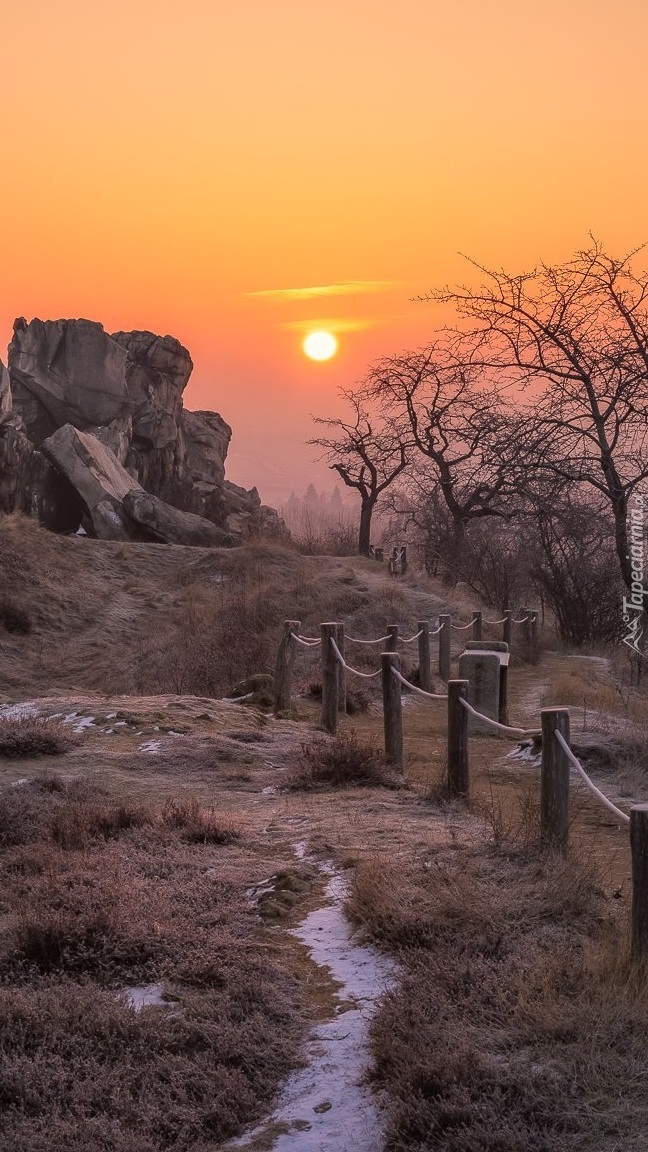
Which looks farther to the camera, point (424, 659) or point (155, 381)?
point (155, 381)

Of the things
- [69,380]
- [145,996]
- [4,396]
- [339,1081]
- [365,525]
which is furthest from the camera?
[69,380]

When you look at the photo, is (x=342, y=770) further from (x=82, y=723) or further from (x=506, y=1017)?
(x=506, y=1017)

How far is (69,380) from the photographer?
43656 mm

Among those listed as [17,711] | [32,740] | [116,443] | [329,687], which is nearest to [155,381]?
[116,443]

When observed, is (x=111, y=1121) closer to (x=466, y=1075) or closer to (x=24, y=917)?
(x=466, y=1075)

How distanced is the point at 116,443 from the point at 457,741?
34532 millimetres

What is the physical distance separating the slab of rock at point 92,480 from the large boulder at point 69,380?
327 inches

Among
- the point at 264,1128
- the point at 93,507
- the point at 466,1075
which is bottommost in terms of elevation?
the point at 264,1128

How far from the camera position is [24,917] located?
17.0 feet

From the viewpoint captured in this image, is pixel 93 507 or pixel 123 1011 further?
pixel 93 507

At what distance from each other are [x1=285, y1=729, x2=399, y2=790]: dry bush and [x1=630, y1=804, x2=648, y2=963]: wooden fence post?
4525mm

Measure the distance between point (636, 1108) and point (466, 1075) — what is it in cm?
59

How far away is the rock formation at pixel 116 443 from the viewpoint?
33531 mm

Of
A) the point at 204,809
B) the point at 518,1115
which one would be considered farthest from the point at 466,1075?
the point at 204,809
